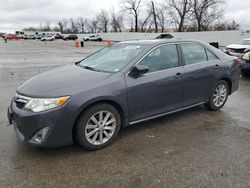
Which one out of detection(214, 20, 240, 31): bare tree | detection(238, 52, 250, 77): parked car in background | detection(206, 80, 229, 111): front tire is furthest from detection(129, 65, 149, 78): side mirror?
detection(214, 20, 240, 31): bare tree

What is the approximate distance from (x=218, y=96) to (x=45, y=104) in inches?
144

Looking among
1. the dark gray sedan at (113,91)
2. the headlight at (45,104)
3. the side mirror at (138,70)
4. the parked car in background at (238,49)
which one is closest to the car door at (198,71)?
the dark gray sedan at (113,91)

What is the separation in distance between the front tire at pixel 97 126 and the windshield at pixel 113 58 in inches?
26.8

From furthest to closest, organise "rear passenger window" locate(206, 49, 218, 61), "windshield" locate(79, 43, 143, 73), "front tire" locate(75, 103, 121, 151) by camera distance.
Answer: "rear passenger window" locate(206, 49, 218, 61)
"windshield" locate(79, 43, 143, 73)
"front tire" locate(75, 103, 121, 151)

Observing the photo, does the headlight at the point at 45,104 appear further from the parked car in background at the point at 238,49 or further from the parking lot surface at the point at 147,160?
the parked car in background at the point at 238,49

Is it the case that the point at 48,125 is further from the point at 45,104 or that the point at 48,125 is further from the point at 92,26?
the point at 92,26

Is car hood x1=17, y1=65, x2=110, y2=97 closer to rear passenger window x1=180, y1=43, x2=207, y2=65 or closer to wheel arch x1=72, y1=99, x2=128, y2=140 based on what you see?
wheel arch x1=72, y1=99, x2=128, y2=140

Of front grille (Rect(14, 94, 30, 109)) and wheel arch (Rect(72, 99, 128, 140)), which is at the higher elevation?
front grille (Rect(14, 94, 30, 109))

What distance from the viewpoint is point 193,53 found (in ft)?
14.6

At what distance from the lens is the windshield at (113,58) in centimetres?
368

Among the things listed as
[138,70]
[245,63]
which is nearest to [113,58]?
[138,70]

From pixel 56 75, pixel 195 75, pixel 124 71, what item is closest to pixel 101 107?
pixel 124 71

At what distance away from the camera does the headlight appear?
9.43 feet

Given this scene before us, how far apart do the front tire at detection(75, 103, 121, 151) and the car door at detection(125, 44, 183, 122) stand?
0.32 m
